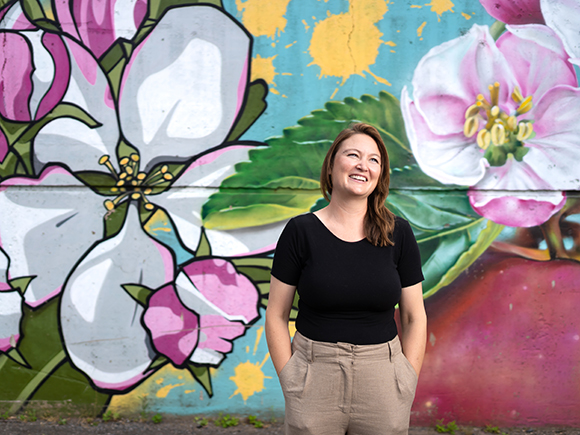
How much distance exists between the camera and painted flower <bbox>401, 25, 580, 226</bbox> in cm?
332

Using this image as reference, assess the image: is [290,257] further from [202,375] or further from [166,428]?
[166,428]

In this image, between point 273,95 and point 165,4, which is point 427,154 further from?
point 165,4

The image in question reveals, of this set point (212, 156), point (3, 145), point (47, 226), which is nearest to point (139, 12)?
point (212, 156)

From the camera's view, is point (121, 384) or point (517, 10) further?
point (121, 384)

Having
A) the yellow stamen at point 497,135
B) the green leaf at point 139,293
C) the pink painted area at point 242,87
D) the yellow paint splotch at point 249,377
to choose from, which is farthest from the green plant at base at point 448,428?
the pink painted area at point 242,87

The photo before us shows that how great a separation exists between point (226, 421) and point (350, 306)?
2.12 metres

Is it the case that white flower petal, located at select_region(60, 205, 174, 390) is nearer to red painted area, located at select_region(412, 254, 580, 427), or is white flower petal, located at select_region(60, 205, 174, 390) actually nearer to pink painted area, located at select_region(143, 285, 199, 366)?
pink painted area, located at select_region(143, 285, 199, 366)

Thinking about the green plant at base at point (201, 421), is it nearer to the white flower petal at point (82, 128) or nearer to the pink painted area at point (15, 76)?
the white flower petal at point (82, 128)

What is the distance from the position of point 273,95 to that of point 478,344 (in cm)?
234

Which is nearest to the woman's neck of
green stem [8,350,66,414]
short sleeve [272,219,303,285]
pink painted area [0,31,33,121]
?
short sleeve [272,219,303,285]

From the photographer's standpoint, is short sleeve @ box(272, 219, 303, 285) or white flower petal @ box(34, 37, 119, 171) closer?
short sleeve @ box(272, 219, 303, 285)

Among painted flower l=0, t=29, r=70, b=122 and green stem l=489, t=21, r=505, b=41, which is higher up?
green stem l=489, t=21, r=505, b=41

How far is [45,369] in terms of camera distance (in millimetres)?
3416

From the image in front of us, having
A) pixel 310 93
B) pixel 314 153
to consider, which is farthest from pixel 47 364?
pixel 310 93
